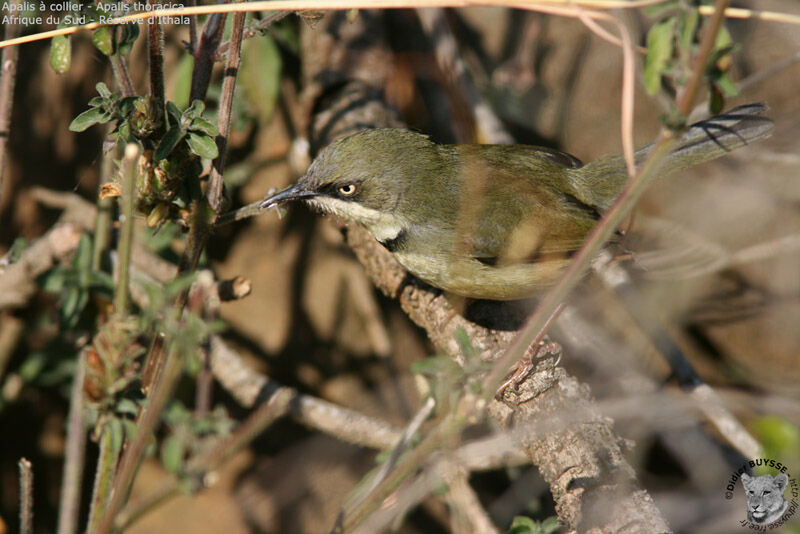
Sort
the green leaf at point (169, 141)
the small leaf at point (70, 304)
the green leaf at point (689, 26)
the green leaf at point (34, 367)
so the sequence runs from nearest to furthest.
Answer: the green leaf at point (689, 26), the green leaf at point (169, 141), the small leaf at point (70, 304), the green leaf at point (34, 367)

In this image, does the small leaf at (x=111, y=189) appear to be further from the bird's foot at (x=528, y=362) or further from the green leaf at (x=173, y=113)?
the bird's foot at (x=528, y=362)

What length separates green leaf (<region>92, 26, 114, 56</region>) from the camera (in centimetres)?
223

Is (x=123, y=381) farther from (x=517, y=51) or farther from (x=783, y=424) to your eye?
(x=517, y=51)

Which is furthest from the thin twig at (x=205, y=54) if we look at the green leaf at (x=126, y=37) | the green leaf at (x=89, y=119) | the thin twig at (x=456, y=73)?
the thin twig at (x=456, y=73)

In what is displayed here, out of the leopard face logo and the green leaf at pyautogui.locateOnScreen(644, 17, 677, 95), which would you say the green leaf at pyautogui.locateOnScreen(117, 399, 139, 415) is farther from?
the leopard face logo

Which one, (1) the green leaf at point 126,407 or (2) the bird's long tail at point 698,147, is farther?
(2) the bird's long tail at point 698,147

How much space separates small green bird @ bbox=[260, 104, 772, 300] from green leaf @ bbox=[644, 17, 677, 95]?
1221 mm

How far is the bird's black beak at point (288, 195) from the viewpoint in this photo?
9.40 feet

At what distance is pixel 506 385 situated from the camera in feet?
9.43

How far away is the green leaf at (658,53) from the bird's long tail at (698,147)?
931 mm

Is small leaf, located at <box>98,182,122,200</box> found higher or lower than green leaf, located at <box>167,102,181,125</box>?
lower

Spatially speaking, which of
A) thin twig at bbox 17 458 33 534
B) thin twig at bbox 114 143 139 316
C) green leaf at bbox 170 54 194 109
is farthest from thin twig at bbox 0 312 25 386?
thin twig at bbox 114 143 139 316

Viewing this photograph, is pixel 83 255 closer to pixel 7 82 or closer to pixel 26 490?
pixel 7 82

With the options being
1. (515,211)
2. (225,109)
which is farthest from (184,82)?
(515,211)
